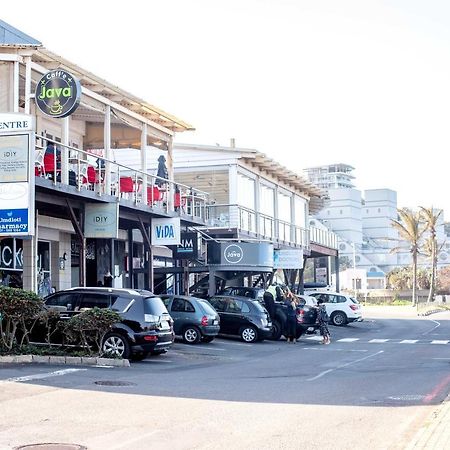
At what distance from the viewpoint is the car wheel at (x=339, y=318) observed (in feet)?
129

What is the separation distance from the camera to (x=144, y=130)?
2889cm

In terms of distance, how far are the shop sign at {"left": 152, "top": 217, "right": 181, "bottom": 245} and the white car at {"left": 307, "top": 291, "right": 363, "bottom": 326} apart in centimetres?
→ 1225

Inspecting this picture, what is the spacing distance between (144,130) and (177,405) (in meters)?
17.7

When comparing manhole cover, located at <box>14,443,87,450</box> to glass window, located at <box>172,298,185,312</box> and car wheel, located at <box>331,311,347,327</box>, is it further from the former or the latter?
→ car wheel, located at <box>331,311,347,327</box>

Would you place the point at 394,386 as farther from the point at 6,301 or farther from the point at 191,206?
the point at 191,206

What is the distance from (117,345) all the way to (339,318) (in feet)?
72.5

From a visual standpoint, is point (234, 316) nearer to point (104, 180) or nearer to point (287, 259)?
point (104, 180)

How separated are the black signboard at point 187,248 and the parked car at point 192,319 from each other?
19.2 ft

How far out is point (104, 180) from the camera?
25000mm

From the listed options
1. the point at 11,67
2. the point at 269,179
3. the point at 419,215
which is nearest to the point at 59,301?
the point at 11,67

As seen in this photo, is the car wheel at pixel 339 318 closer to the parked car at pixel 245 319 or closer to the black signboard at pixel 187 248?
the black signboard at pixel 187 248

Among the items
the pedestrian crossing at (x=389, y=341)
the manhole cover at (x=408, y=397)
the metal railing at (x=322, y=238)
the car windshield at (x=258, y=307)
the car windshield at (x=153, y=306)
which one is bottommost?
the pedestrian crossing at (x=389, y=341)

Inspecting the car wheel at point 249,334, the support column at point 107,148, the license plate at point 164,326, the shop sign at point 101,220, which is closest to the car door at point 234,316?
the car wheel at point 249,334

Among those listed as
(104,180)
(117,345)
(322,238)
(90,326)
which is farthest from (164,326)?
(322,238)
